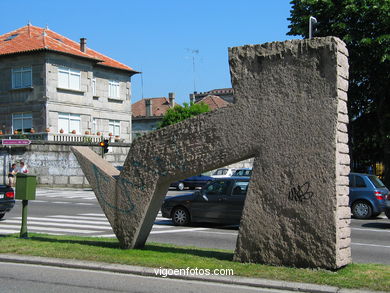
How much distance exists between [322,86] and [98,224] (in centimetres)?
989

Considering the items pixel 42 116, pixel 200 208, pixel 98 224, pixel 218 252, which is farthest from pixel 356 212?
pixel 42 116

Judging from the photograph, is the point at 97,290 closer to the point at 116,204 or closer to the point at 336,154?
the point at 116,204

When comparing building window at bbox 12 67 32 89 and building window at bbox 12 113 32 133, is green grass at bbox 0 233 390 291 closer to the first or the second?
building window at bbox 12 113 32 133

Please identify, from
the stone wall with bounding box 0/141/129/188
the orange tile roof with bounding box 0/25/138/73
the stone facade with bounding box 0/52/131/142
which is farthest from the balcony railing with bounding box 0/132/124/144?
the orange tile roof with bounding box 0/25/138/73

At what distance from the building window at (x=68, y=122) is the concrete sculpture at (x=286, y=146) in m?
30.3

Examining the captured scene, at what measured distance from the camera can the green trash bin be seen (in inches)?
447

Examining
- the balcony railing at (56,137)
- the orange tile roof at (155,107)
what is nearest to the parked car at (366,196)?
the balcony railing at (56,137)

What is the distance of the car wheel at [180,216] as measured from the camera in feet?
51.4

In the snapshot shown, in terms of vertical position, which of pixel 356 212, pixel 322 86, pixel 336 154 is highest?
pixel 322 86

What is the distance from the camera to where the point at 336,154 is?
7543mm

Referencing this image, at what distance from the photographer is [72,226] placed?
15391mm

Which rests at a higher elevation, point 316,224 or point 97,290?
point 316,224

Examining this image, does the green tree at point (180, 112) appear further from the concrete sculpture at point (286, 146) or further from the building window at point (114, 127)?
the concrete sculpture at point (286, 146)

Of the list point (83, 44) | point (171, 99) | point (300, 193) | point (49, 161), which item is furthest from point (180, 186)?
point (171, 99)
